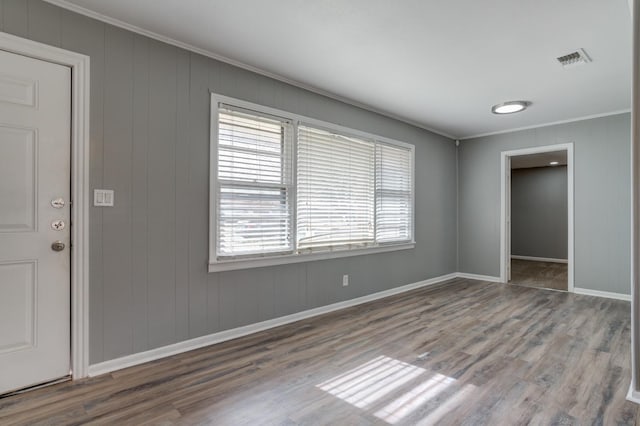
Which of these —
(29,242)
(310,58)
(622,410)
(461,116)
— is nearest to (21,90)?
(29,242)

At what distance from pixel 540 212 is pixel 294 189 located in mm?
7778

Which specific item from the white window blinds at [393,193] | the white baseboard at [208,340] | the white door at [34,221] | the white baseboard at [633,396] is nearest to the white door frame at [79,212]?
the white door at [34,221]

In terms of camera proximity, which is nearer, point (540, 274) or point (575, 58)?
point (575, 58)

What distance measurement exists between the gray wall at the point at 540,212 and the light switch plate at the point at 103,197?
370 inches

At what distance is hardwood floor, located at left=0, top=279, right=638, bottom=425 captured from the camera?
197cm

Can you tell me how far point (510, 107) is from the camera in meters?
4.36

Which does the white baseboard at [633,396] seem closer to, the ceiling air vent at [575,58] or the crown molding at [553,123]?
the ceiling air vent at [575,58]

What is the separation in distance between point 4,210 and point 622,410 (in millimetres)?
3967

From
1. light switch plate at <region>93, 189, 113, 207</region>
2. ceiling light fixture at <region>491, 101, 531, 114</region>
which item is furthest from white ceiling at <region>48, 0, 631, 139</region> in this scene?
light switch plate at <region>93, 189, 113, 207</region>

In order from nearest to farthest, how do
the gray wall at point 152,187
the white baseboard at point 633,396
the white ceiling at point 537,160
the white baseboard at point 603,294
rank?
the white baseboard at point 633,396 → the gray wall at point 152,187 → the white baseboard at point 603,294 → the white ceiling at point 537,160

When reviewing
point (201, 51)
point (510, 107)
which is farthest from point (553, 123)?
point (201, 51)

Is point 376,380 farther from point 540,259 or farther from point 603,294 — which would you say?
point 540,259

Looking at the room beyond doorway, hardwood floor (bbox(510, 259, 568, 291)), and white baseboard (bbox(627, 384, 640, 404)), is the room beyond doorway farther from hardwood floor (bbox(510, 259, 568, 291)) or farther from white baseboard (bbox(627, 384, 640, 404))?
white baseboard (bbox(627, 384, 640, 404))

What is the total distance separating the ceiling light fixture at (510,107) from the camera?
4270 mm
